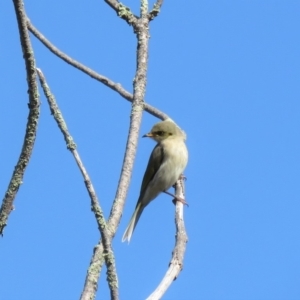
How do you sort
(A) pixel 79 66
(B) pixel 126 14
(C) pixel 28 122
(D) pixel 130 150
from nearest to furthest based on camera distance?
(C) pixel 28 122 → (D) pixel 130 150 → (A) pixel 79 66 → (B) pixel 126 14

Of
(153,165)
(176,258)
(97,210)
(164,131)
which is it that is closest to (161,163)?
(153,165)

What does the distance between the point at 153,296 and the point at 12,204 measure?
843 mm

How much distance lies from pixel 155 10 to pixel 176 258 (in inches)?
93.9

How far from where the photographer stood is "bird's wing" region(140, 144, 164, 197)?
935 centimetres

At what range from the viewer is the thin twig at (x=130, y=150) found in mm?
3403

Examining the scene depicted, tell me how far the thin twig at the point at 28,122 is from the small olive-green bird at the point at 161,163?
4.76 m

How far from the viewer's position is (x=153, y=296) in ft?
12.1

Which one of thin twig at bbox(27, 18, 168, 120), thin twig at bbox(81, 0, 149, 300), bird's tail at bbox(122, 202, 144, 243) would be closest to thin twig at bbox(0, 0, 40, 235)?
thin twig at bbox(81, 0, 149, 300)

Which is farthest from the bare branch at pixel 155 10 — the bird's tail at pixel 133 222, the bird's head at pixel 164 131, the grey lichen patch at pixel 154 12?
the bird's tail at pixel 133 222

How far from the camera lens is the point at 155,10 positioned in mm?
5969

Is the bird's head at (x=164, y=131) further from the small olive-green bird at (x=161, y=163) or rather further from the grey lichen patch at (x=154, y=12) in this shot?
the grey lichen patch at (x=154, y=12)

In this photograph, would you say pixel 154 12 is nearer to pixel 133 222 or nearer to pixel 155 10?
pixel 155 10

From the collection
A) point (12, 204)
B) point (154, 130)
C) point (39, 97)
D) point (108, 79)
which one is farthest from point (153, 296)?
point (154, 130)

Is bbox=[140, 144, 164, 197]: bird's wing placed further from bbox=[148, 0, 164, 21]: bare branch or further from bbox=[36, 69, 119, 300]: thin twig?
bbox=[36, 69, 119, 300]: thin twig
